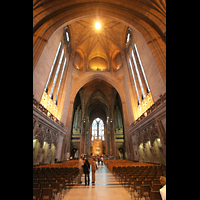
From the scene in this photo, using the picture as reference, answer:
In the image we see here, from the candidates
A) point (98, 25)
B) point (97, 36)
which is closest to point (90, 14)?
point (98, 25)

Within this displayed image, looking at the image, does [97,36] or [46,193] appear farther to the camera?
[97,36]

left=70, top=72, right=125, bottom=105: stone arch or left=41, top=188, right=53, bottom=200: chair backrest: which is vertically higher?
left=70, top=72, right=125, bottom=105: stone arch

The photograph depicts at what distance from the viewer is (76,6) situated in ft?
47.4

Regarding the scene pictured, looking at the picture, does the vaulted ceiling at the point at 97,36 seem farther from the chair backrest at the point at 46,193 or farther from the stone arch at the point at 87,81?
the chair backrest at the point at 46,193

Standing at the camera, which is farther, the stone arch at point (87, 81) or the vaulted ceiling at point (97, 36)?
the stone arch at point (87, 81)

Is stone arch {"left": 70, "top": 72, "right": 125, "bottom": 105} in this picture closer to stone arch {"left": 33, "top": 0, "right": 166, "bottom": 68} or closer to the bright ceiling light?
the bright ceiling light

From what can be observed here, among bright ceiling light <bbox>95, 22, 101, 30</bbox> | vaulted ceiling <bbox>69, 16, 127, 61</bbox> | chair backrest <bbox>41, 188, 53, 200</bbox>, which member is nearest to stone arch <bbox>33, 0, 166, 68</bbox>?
vaulted ceiling <bbox>69, 16, 127, 61</bbox>

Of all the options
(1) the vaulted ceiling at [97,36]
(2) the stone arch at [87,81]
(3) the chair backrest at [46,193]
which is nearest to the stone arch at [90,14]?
(1) the vaulted ceiling at [97,36]

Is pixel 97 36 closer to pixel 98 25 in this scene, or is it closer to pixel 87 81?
pixel 98 25
